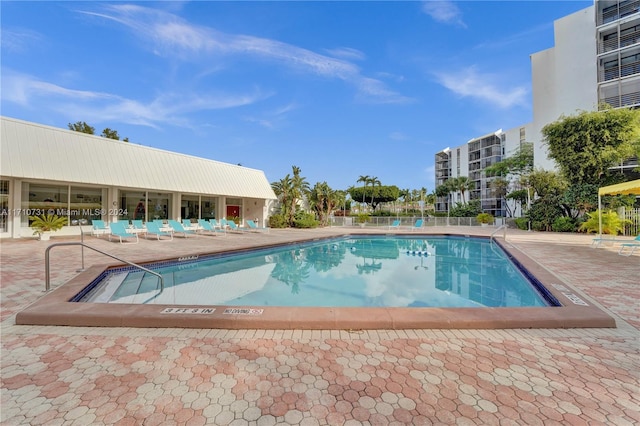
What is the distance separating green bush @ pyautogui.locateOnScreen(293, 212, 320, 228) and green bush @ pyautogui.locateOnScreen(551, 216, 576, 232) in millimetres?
17041

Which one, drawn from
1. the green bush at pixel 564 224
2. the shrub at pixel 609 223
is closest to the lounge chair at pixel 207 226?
the shrub at pixel 609 223

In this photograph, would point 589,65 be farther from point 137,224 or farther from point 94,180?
point 94,180

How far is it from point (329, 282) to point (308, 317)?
4.03 m

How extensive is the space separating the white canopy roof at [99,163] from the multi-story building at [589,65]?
2350 cm

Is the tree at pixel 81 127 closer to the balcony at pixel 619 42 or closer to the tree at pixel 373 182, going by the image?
the tree at pixel 373 182

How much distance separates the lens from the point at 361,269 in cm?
924

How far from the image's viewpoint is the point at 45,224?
38.0ft

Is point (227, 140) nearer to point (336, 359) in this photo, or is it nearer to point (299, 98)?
point (299, 98)

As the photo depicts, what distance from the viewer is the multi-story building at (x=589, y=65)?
2325cm

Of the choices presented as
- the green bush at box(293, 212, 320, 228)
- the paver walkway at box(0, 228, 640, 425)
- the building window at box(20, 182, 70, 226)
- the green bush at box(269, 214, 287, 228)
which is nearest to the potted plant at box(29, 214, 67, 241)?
the building window at box(20, 182, 70, 226)

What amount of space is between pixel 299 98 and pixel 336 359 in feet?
80.9

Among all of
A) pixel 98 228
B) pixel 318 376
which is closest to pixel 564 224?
pixel 318 376

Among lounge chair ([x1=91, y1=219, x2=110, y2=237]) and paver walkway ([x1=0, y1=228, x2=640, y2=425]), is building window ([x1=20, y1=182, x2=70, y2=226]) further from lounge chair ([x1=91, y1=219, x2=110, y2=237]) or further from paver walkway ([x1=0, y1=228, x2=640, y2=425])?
paver walkway ([x1=0, y1=228, x2=640, y2=425])

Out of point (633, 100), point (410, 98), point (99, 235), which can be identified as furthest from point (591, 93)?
point (99, 235)
